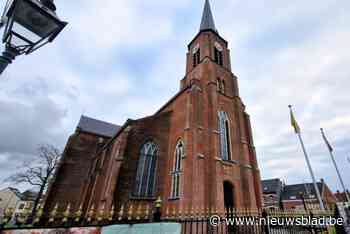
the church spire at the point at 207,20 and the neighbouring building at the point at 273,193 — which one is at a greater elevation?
the church spire at the point at 207,20

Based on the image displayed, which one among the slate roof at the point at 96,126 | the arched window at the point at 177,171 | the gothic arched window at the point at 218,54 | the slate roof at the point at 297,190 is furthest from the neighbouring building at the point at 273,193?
the slate roof at the point at 96,126

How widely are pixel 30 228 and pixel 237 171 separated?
50.4 feet

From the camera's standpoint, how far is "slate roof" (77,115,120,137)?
27939mm

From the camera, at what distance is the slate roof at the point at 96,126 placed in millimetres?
27939

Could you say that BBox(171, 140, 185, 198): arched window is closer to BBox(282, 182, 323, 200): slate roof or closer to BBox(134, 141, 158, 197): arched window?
BBox(134, 141, 158, 197): arched window

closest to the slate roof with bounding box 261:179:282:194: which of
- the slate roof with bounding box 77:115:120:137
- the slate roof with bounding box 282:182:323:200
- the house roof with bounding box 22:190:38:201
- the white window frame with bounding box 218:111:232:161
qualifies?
the slate roof with bounding box 282:182:323:200

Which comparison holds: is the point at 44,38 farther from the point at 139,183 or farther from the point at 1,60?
the point at 139,183

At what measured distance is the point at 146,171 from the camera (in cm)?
1445

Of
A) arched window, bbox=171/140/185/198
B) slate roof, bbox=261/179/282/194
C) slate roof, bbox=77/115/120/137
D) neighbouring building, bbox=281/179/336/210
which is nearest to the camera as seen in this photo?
arched window, bbox=171/140/185/198

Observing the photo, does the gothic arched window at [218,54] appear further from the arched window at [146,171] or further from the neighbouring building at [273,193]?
the neighbouring building at [273,193]

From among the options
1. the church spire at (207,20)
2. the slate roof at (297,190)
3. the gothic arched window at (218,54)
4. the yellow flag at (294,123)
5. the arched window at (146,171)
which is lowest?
the arched window at (146,171)

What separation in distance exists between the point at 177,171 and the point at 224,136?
19.3 feet

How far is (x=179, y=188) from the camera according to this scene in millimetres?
13203

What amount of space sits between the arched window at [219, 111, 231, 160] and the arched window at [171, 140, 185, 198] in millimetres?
3753
